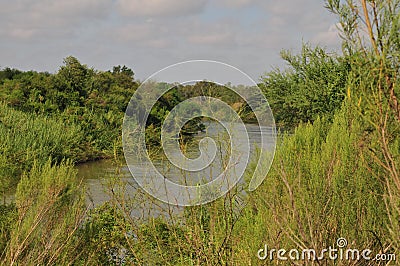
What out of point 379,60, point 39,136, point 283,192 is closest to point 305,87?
point 39,136

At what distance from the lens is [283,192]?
3875 mm

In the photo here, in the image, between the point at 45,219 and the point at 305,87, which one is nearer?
the point at 45,219

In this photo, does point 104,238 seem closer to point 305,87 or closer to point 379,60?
point 379,60

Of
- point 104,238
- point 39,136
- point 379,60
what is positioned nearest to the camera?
point 379,60

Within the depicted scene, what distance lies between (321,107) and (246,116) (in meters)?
6.39

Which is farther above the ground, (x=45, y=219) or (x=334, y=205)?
(x=334, y=205)

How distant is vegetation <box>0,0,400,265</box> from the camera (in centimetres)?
195

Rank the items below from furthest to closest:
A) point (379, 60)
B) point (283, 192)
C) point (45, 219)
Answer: point (45, 219) → point (283, 192) → point (379, 60)

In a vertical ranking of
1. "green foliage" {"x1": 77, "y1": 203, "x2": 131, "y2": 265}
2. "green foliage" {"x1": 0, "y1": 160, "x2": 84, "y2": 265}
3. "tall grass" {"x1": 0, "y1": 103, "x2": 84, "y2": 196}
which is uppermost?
"tall grass" {"x1": 0, "y1": 103, "x2": 84, "y2": 196}

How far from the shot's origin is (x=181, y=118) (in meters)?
4.45

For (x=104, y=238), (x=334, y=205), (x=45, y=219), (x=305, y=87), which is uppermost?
(x=305, y=87)

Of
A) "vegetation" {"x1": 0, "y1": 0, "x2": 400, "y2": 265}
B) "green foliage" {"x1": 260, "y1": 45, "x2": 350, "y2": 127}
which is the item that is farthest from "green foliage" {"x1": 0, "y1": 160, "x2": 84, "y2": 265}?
"green foliage" {"x1": 260, "y1": 45, "x2": 350, "y2": 127}

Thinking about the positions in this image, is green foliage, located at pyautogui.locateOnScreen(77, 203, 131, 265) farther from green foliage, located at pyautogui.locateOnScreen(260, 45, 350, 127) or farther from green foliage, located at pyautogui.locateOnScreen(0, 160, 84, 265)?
green foliage, located at pyautogui.locateOnScreen(260, 45, 350, 127)

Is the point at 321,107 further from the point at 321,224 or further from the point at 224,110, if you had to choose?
the point at 321,224
